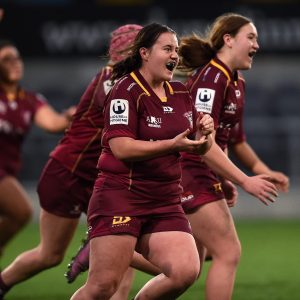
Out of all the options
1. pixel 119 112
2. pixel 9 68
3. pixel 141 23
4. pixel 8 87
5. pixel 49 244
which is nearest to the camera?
pixel 119 112

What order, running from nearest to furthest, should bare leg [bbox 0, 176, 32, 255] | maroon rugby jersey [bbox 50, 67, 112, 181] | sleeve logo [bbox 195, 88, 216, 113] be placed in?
sleeve logo [bbox 195, 88, 216, 113] < maroon rugby jersey [bbox 50, 67, 112, 181] < bare leg [bbox 0, 176, 32, 255]

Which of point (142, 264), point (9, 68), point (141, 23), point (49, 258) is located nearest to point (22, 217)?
point (9, 68)

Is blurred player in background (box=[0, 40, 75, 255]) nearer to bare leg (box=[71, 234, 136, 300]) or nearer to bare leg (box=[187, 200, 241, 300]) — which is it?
bare leg (box=[187, 200, 241, 300])

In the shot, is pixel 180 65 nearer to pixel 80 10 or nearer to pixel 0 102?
pixel 0 102

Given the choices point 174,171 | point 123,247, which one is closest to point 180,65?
point 174,171

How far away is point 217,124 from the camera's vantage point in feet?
20.9

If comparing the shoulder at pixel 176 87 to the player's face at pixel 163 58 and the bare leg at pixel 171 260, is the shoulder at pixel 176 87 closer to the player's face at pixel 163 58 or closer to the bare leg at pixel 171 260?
the player's face at pixel 163 58

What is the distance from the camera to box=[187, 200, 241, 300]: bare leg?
6145 millimetres

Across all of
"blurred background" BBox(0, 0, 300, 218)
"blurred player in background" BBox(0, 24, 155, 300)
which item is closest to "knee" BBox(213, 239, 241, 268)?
"blurred player in background" BBox(0, 24, 155, 300)

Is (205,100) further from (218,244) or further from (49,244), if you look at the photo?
(49,244)

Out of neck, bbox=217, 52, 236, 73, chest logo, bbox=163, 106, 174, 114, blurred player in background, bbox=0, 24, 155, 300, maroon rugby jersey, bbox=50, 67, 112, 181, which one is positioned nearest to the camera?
chest logo, bbox=163, 106, 174, 114

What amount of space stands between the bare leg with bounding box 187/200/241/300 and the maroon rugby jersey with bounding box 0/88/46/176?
10.3 ft

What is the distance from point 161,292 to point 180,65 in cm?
173

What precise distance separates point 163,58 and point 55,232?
1990mm
